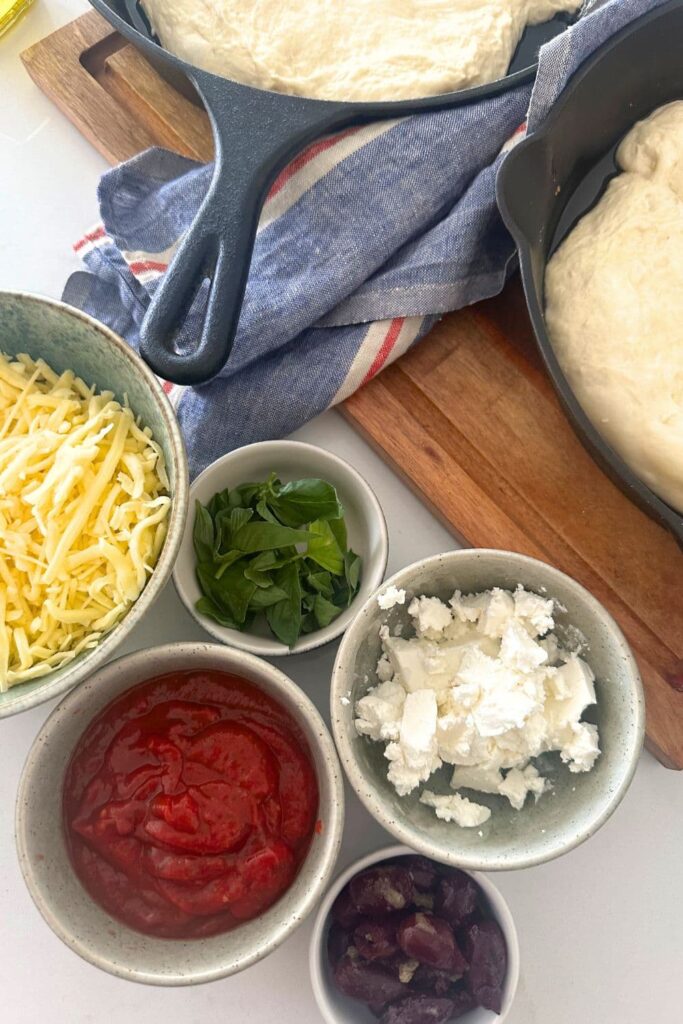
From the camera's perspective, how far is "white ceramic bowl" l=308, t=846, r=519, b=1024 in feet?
3.34

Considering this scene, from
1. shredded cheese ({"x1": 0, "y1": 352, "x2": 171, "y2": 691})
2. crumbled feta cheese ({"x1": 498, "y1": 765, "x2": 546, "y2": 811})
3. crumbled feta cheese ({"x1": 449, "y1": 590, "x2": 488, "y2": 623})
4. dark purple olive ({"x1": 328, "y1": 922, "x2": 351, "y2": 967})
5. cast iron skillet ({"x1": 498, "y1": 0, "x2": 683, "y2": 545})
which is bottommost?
crumbled feta cheese ({"x1": 498, "y1": 765, "x2": 546, "y2": 811})

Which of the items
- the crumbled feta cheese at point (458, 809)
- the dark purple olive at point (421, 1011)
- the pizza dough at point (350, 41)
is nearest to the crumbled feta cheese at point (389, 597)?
the crumbled feta cheese at point (458, 809)

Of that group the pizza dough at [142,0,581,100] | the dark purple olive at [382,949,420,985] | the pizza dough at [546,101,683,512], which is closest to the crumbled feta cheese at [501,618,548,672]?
the pizza dough at [546,101,683,512]

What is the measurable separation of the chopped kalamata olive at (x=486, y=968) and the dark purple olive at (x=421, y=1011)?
37 millimetres

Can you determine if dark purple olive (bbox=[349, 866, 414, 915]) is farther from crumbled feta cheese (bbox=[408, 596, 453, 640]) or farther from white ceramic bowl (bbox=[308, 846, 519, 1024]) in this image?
crumbled feta cheese (bbox=[408, 596, 453, 640])

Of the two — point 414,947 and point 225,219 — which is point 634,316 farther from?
point 414,947

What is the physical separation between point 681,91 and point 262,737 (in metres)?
1.00

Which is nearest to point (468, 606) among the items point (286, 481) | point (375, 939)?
point (286, 481)

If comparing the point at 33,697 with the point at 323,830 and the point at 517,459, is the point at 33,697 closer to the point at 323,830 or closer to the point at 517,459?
the point at 323,830

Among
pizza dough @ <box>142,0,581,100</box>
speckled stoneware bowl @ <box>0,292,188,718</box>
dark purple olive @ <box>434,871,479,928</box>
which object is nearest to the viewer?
speckled stoneware bowl @ <box>0,292,188,718</box>

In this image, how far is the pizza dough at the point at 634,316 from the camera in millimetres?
1033

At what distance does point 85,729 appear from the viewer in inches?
40.7

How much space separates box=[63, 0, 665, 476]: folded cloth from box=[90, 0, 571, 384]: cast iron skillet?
49 millimetres

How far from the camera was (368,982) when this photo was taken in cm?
100
